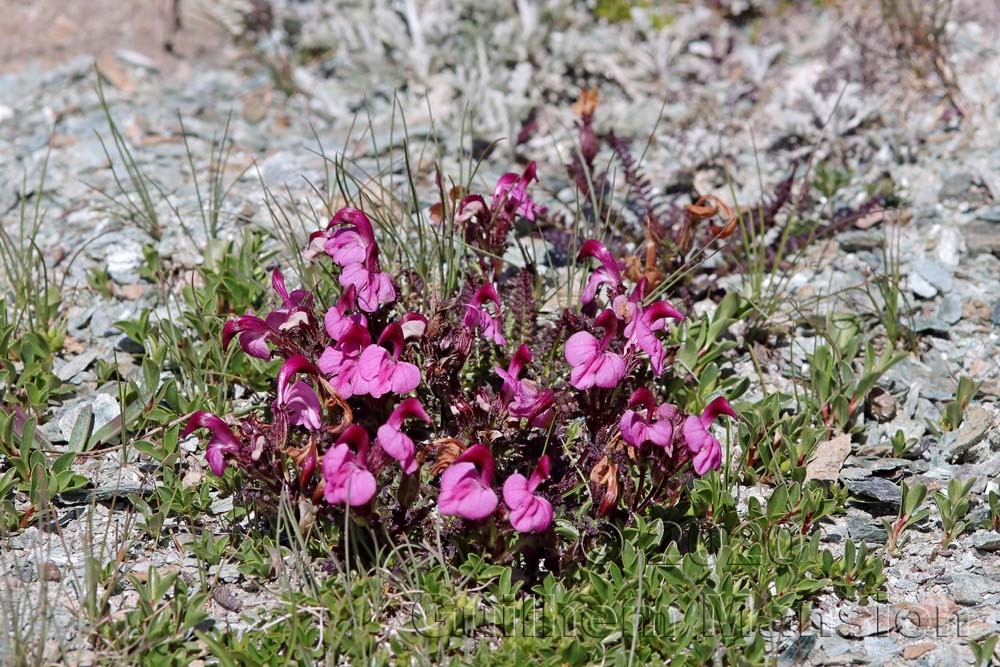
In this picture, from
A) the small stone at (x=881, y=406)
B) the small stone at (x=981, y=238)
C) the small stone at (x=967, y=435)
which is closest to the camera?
the small stone at (x=967, y=435)

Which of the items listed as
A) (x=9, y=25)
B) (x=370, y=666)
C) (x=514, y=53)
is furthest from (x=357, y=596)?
(x=9, y=25)

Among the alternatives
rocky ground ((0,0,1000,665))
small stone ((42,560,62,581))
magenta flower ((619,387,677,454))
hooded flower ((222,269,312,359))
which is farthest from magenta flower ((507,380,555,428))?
small stone ((42,560,62,581))

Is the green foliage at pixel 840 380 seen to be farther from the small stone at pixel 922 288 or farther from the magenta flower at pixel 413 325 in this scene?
the magenta flower at pixel 413 325

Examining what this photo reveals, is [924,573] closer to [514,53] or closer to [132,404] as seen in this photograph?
[132,404]

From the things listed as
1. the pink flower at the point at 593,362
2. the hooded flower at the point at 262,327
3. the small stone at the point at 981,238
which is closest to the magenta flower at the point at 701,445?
the pink flower at the point at 593,362

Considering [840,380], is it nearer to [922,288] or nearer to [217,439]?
[922,288]
